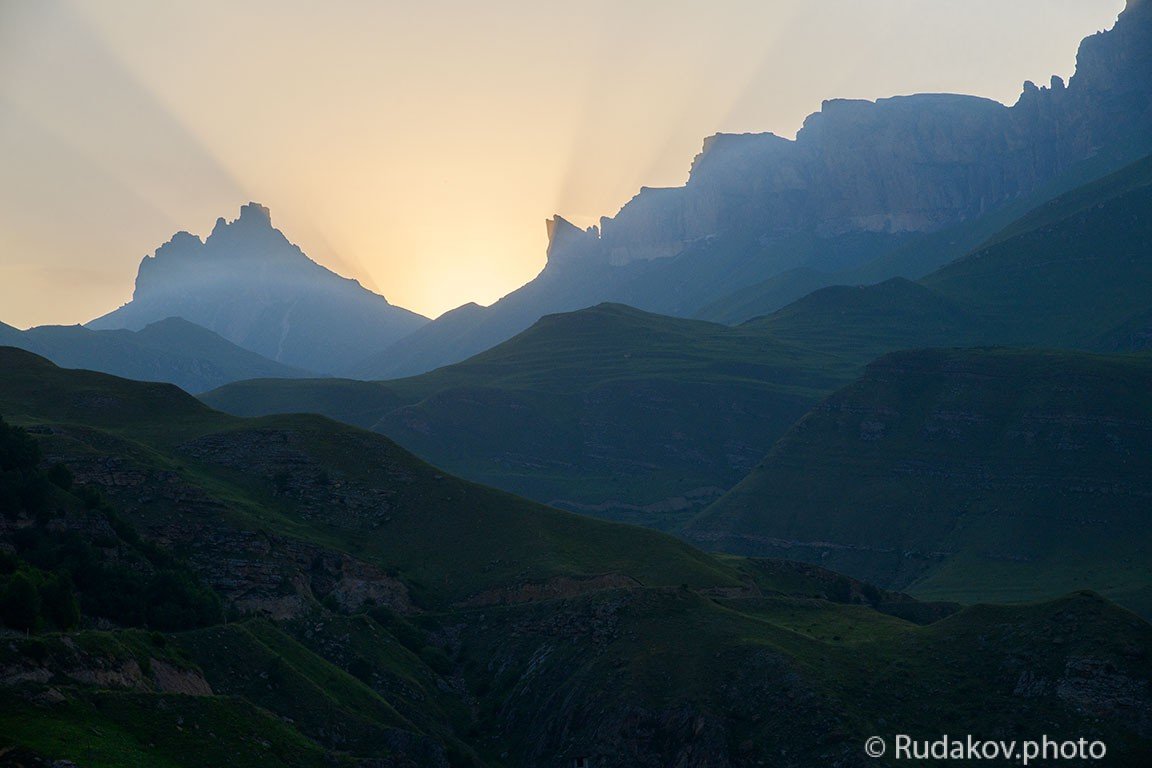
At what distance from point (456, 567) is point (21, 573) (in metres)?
68.1

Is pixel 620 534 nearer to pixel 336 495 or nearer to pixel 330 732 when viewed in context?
pixel 336 495

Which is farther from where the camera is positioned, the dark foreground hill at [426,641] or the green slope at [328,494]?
the green slope at [328,494]

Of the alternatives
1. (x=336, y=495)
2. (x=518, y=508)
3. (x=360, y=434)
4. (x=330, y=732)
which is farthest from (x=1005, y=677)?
(x=360, y=434)

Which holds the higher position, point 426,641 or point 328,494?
point 328,494

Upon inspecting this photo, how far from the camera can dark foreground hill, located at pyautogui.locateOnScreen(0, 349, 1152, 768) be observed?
3002 inches

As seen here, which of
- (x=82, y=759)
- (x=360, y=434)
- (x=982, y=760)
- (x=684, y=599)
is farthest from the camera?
(x=360, y=434)

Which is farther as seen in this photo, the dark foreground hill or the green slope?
the green slope

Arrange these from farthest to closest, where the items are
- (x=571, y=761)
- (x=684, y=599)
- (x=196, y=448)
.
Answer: (x=196, y=448) → (x=684, y=599) → (x=571, y=761)

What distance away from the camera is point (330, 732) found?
8906 centimetres

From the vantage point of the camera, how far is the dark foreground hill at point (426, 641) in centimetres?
7625

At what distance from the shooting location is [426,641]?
126875 millimetres

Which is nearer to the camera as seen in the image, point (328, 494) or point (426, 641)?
point (426, 641)

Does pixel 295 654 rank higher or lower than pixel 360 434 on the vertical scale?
lower

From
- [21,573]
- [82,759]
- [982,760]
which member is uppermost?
[21,573]
